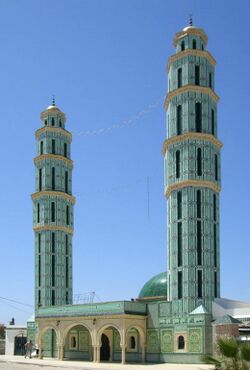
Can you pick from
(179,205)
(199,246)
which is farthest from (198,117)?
(199,246)

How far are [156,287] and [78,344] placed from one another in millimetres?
8987

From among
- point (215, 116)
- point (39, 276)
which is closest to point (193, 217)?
point (215, 116)

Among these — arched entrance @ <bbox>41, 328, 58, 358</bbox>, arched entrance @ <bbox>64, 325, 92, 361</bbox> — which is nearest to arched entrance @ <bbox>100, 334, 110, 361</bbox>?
arched entrance @ <bbox>64, 325, 92, 361</bbox>

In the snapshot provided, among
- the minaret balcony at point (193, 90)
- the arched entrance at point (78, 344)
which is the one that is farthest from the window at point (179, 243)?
the arched entrance at point (78, 344)

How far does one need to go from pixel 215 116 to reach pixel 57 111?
19494mm

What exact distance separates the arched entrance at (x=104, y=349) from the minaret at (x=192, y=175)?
750cm

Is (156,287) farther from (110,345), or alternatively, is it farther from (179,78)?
(179,78)

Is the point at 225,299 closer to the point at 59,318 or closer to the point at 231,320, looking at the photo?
the point at 231,320

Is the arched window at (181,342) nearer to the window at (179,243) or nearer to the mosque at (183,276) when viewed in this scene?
the mosque at (183,276)

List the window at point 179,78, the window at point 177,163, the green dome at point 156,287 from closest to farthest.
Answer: the window at point 177,163, the window at point 179,78, the green dome at point 156,287

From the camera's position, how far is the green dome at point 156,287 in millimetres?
56500

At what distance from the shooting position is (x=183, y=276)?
46.6 meters

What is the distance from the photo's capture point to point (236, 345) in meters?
24.3

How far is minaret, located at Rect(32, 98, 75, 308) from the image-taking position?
197 ft
